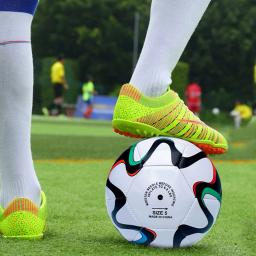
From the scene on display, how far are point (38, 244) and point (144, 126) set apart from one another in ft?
1.81

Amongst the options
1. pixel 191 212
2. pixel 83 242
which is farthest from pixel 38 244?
pixel 191 212

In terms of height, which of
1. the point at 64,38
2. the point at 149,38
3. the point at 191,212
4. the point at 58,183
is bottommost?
the point at 64,38

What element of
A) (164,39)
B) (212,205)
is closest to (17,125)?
(164,39)

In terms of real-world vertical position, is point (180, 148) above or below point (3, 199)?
above

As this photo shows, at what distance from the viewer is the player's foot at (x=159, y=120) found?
252 cm

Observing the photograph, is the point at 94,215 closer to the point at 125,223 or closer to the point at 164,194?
the point at 125,223

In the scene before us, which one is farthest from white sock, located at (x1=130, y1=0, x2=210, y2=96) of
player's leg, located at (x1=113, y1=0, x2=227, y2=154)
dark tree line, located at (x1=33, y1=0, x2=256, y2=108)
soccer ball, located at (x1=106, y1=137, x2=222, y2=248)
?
dark tree line, located at (x1=33, y1=0, x2=256, y2=108)

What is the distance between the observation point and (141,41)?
43.5 metres

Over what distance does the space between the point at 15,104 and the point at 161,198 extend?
62 centimetres

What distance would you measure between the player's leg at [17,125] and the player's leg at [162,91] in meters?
0.34

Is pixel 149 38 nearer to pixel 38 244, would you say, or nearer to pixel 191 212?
pixel 191 212

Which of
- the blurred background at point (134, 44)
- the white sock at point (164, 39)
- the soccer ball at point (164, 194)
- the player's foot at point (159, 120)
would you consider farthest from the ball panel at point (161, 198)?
the blurred background at point (134, 44)

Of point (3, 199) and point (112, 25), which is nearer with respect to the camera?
point (3, 199)

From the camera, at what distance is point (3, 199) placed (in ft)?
8.58
